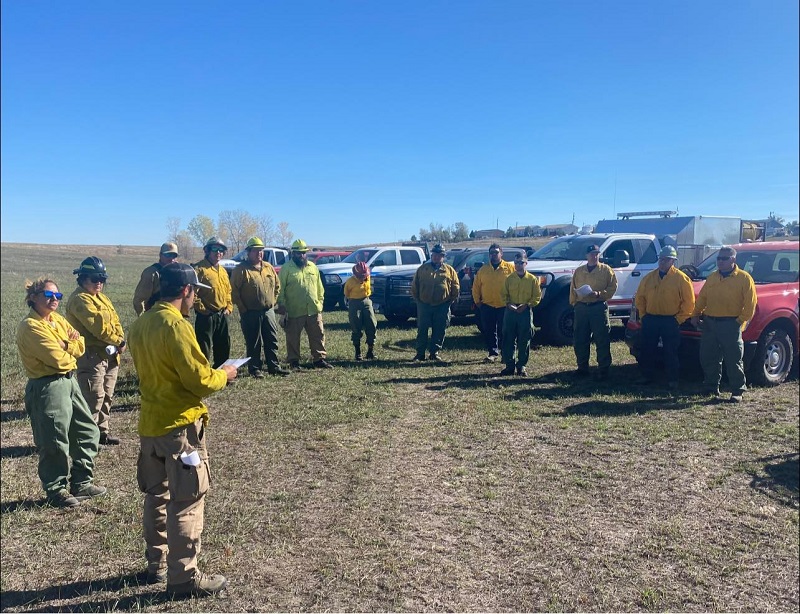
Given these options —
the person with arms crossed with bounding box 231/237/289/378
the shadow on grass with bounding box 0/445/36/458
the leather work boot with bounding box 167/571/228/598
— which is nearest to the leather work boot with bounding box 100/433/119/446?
the shadow on grass with bounding box 0/445/36/458

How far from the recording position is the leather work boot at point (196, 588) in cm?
305

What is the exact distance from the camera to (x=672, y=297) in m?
6.98

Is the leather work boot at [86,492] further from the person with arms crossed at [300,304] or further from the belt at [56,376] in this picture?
the person with arms crossed at [300,304]

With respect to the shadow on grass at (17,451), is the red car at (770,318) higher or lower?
higher

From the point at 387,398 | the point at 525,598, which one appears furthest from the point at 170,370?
the point at 387,398

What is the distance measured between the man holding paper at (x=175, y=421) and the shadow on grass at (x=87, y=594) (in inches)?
6.0

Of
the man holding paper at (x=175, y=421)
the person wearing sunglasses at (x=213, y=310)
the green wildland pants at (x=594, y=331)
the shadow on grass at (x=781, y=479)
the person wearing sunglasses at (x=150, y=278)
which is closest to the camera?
the man holding paper at (x=175, y=421)

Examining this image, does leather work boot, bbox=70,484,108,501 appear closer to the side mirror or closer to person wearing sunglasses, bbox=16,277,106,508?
person wearing sunglasses, bbox=16,277,106,508

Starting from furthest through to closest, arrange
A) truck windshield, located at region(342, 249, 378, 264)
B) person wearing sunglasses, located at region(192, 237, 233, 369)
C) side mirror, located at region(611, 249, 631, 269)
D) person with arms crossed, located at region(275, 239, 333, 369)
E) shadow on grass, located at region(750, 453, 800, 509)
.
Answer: truck windshield, located at region(342, 249, 378, 264)
side mirror, located at region(611, 249, 631, 269)
person with arms crossed, located at region(275, 239, 333, 369)
person wearing sunglasses, located at region(192, 237, 233, 369)
shadow on grass, located at region(750, 453, 800, 509)

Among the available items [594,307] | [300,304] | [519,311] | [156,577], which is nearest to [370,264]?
[300,304]

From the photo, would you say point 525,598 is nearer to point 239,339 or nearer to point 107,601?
point 107,601

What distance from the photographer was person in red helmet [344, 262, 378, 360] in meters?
9.38

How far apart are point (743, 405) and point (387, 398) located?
13.9 ft

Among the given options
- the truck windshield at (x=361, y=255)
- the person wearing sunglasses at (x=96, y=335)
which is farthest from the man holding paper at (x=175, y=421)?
the truck windshield at (x=361, y=255)
